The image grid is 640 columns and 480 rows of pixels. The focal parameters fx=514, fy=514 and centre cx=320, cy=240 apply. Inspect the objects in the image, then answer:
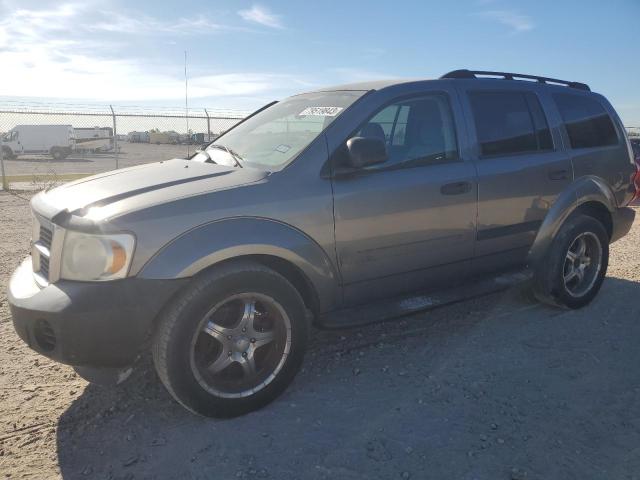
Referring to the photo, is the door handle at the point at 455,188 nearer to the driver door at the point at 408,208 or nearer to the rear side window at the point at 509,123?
the driver door at the point at 408,208

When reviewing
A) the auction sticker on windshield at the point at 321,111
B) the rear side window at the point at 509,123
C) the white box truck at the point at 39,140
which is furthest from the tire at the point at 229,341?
the white box truck at the point at 39,140

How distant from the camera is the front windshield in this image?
3.27 m

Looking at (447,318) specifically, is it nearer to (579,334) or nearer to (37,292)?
(579,334)

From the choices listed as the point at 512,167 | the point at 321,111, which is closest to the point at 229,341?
the point at 321,111

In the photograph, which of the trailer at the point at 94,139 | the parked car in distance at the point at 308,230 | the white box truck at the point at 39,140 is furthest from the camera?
the trailer at the point at 94,139

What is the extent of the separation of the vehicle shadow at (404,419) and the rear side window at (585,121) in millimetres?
1677

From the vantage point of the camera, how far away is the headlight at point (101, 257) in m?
→ 2.55

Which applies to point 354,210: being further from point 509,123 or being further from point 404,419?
point 509,123

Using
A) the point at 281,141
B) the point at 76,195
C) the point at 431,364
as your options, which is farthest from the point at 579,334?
the point at 76,195

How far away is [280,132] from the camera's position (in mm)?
3590

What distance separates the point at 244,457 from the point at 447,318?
91.6 inches

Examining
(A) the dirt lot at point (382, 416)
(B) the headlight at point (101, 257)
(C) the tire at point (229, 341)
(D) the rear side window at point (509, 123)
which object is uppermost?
(D) the rear side window at point (509, 123)

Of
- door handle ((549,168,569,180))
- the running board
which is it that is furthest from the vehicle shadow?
door handle ((549,168,569,180))

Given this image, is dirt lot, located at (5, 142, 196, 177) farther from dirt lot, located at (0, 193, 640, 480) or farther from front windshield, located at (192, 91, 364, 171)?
dirt lot, located at (0, 193, 640, 480)
